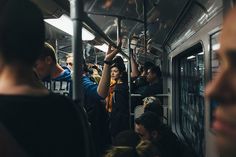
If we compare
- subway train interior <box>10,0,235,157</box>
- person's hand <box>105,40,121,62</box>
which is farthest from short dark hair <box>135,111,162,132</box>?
person's hand <box>105,40,121,62</box>

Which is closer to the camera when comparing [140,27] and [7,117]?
[7,117]

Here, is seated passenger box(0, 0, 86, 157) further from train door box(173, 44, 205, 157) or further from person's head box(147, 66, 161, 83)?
person's head box(147, 66, 161, 83)

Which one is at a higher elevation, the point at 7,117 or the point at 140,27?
the point at 140,27

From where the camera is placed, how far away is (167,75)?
269 inches

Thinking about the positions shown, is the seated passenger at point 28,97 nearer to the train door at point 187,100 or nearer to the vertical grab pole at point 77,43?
the vertical grab pole at point 77,43

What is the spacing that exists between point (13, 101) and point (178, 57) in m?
5.28

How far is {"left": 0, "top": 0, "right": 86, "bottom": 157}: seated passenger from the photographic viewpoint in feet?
2.85

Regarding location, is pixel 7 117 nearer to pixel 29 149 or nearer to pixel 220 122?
pixel 29 149

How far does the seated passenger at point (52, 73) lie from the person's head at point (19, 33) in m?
0.17

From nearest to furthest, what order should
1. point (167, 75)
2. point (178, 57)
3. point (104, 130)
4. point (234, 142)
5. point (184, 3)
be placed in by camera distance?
1. point (234, 142)
2. point (104, 130)
3. point (184, 3)
4. point (178, 57)
5. point (167, 75)

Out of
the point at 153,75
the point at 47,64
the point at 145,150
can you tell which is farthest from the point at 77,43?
the point at 153,75

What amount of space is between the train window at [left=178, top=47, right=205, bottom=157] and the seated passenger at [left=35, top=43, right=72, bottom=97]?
1818 mm

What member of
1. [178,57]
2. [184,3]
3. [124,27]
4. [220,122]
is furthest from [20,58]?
[178,57]

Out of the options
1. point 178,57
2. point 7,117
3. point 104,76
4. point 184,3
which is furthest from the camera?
point 178,57
